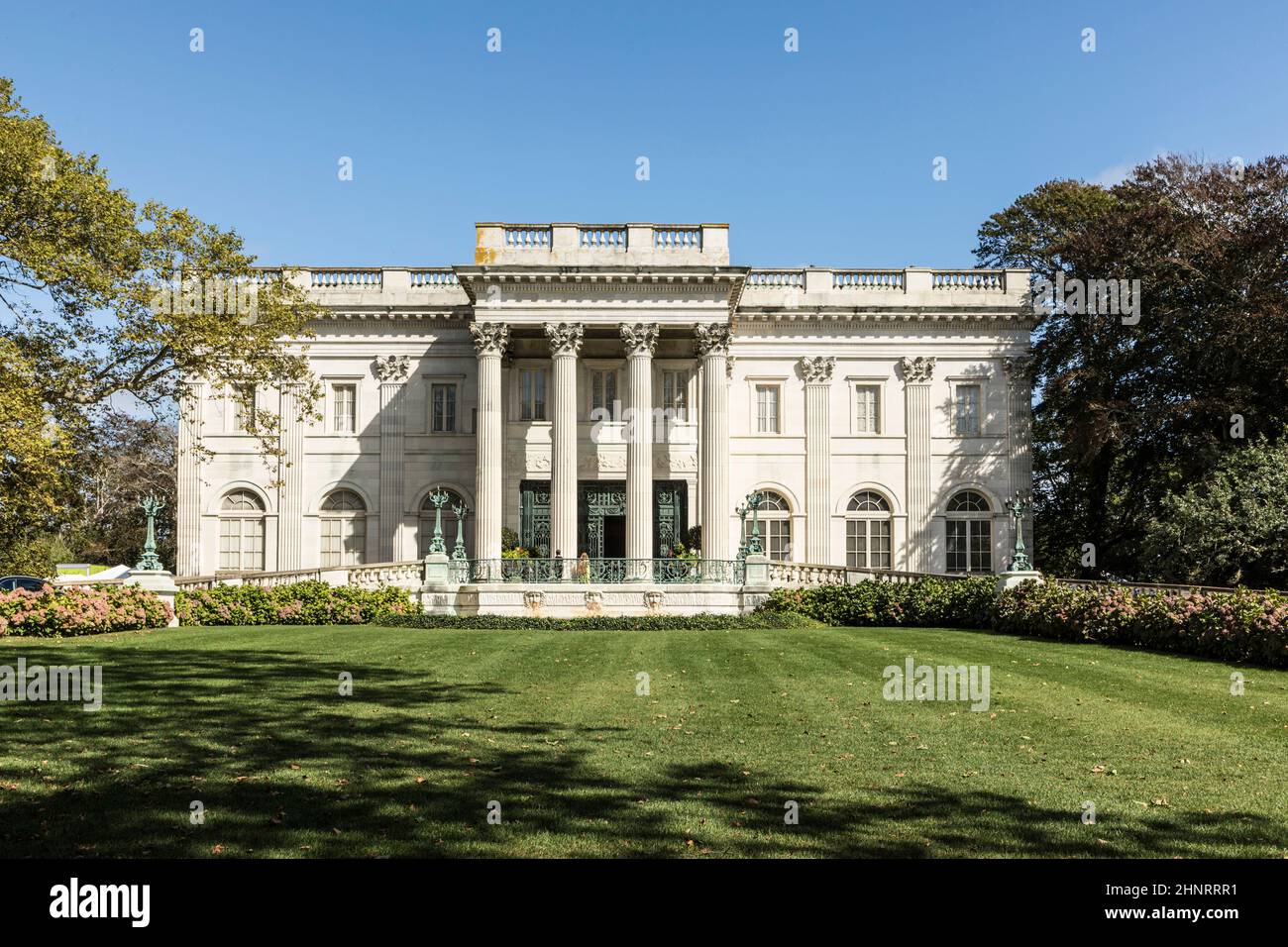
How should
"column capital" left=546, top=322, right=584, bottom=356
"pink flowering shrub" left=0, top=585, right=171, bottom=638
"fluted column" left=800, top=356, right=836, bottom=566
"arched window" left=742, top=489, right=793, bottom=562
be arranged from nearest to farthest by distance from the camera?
"pink flowering shrub" left=0, top=585, right=171, bottom=638
"column capital" left=546, top=322, right=584, bottom=356
"fluted column" left=800, top=356, right=836, bottom=566
"arched window" left=742, top=489, right=793, bottom=562

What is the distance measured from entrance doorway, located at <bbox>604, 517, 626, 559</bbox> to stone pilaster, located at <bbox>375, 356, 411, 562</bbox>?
25.4 feet

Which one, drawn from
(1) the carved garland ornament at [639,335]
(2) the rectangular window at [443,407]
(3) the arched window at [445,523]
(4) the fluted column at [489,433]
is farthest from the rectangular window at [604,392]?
(3) the arched window at [445,523]

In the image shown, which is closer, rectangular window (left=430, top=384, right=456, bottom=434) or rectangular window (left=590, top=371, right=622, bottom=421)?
rectangular window (left=590, top=371, right=622, bottom=421)

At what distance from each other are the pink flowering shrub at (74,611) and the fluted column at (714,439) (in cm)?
1672

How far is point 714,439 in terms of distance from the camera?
33.4 metres

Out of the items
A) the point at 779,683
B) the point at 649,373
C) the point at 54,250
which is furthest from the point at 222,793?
the point at 649,373

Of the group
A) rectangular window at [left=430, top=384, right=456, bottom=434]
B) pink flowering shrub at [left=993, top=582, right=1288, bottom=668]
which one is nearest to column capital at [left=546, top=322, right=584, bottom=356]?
rectangular window at [left=430, top=384, right=456, bottom=434]

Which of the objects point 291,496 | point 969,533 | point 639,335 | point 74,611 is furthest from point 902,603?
point 291,496

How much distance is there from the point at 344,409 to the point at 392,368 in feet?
8.22

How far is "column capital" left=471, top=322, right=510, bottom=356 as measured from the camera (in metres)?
33.9

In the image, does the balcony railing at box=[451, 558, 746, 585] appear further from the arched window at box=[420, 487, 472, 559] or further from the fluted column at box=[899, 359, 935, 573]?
the fluted column at box=[899, 359, 935, 573]

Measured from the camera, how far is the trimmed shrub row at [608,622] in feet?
86.0
